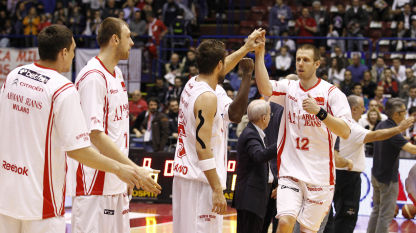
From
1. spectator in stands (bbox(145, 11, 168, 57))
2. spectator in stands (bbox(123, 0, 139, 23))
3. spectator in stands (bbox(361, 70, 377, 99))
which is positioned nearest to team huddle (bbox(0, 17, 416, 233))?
spectator in stands (bbox(361, 70, 377, 99))

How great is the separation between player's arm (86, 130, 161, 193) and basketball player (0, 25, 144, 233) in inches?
6.5

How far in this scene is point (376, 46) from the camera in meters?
22.0

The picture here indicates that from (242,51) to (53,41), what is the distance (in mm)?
2218

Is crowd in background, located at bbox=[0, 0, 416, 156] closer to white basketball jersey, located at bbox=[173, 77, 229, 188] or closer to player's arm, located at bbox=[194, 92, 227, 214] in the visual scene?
white basketball jersey, located at bbox=[173, 77, 229, 188]

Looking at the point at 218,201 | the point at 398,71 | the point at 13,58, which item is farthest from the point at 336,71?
the point at 218,201

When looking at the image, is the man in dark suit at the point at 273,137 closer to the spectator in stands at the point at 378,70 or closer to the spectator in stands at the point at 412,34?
the spectator in stands at the point at 378,70

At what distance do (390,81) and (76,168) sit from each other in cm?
1522

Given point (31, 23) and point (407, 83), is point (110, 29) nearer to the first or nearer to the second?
point (407, 83)

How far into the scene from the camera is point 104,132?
5891 mm

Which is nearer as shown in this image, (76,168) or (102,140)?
(102,140)

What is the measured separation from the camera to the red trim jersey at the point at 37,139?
16.5 feet

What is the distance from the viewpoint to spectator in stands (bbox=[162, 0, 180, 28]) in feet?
81.1

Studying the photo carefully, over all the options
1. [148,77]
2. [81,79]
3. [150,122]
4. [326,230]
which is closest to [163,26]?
[148,77]

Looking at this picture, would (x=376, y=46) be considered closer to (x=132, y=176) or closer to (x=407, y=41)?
(x=407, y=41)
